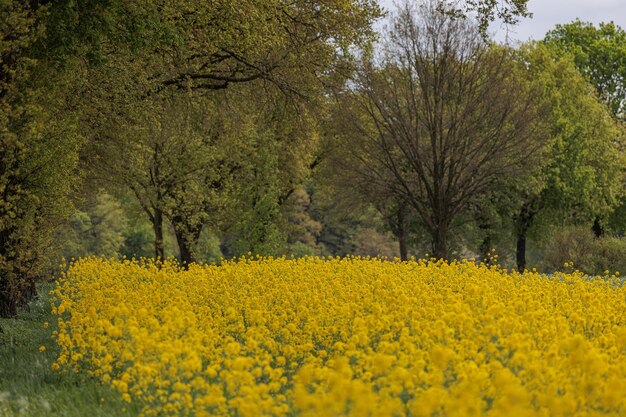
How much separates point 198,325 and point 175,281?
505 cm

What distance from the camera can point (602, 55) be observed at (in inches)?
1743

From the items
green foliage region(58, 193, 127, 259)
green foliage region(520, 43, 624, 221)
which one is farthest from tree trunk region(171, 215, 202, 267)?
green foliage region(58, 193, 127, 259)

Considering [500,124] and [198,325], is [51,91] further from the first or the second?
[500,124]

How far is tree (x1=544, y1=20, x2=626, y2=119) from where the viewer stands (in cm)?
4384

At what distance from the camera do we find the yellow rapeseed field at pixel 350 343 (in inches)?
231

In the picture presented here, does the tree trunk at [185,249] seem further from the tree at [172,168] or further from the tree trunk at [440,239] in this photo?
the tree trunk at [440,239]

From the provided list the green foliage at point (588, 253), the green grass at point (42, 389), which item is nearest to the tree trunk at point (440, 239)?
the green foliage at point (588, 253)

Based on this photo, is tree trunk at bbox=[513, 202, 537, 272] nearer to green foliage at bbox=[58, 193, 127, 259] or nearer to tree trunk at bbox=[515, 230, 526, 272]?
tree trunk at bbox=[515, 230, 526, 272]

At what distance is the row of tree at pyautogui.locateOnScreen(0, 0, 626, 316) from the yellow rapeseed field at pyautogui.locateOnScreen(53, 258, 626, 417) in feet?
10.8

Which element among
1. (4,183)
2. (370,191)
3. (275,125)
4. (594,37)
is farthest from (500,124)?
(594,37)

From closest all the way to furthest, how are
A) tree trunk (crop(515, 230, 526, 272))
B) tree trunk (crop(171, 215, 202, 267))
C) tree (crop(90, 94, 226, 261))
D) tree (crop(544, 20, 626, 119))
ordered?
tree (crop(90, 94, 226, 261)), tree trunk (crop(171, 215, 202, 267)), tree trunk (crop(515, 230, 526, 272)), tree (crop(544, 20, 626, 119))

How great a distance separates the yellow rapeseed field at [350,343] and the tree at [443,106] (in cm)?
699

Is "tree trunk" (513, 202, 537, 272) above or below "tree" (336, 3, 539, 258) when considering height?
below

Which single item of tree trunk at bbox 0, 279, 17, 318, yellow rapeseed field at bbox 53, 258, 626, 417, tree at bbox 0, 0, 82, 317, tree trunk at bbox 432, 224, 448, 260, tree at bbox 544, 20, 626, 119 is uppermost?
tree at bbox 544, 20, 626, 119
